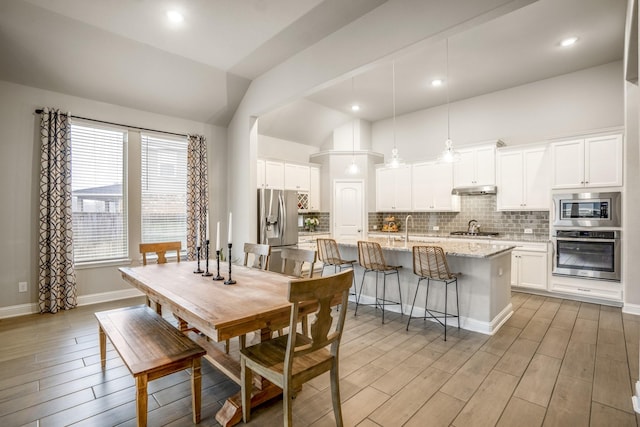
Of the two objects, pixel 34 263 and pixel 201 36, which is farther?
pixel 34 263

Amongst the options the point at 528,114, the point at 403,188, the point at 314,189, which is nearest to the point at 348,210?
the point at 314,189

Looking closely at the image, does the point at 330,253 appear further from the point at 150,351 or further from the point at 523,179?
the point at 523,179

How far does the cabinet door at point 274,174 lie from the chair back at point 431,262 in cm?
357

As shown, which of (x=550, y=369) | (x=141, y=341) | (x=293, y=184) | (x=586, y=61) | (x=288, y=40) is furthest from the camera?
(x=293, y=184)

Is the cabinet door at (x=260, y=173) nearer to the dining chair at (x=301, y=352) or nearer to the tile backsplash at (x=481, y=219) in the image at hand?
the tile backsplash at (x=481, y=219)

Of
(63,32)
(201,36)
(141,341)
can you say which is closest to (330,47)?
(201,36)

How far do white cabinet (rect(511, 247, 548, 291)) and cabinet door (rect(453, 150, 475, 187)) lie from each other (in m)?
1.46

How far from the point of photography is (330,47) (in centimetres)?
364

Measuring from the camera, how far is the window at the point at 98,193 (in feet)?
14.5

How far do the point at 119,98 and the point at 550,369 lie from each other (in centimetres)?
613

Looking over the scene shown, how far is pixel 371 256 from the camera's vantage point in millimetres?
3840

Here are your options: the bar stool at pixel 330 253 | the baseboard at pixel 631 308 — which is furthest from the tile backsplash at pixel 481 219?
the bar stool at pixel 330 253

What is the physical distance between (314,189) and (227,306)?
5.31 meters

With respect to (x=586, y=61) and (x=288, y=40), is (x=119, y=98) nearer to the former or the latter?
(x=288, y=40)
